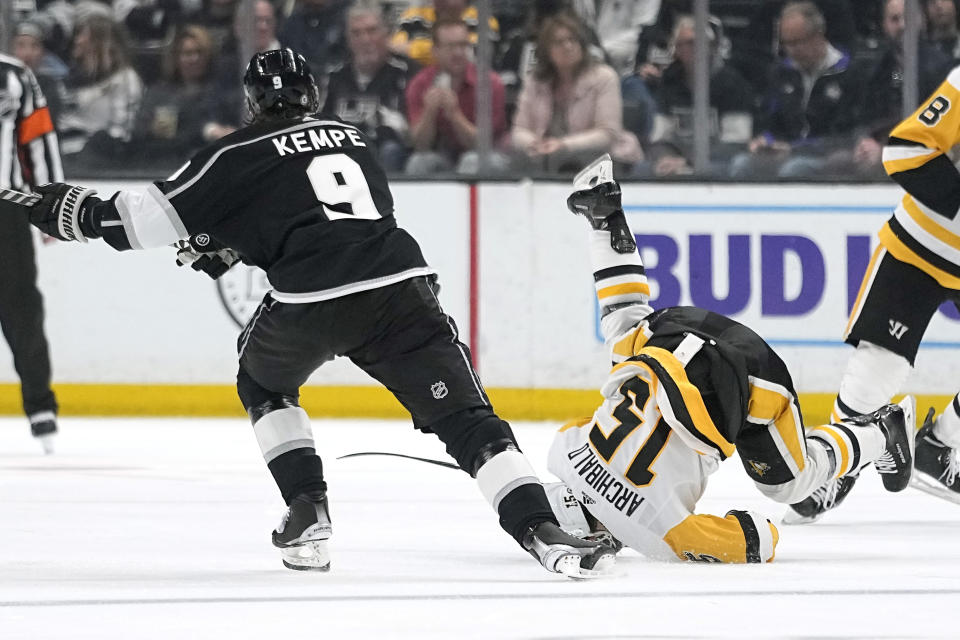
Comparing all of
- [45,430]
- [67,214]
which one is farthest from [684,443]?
[45,430]

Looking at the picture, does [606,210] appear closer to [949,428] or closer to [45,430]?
[949,428]

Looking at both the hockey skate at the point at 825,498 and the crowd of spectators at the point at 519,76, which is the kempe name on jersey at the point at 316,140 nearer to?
the hockey skate at the point at 825,498

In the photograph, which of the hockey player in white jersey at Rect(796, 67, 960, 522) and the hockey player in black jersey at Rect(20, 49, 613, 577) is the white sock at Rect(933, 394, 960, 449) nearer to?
the hockey player in white jersey at Rect(796, 67, 960, 522)

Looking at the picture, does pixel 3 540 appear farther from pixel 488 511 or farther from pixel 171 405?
pixel 171 405

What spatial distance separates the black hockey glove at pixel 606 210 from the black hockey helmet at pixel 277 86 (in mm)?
646

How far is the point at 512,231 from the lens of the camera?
254 inches

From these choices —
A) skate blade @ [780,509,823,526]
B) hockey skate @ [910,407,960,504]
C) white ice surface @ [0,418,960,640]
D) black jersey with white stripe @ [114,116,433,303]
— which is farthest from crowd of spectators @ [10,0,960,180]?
black jersey with white stripe @ [114,116,433,303]

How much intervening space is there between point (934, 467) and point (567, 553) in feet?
4.88

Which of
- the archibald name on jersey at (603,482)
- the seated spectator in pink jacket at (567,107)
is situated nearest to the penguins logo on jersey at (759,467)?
the archibald name on jersey at (603,482)

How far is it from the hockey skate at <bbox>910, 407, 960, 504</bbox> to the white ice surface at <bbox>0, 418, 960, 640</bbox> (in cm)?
8

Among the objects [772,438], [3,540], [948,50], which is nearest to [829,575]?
[772,438]

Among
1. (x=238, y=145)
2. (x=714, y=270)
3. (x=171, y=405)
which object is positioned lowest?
(x=171, y=405)

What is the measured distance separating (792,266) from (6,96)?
2996 mm

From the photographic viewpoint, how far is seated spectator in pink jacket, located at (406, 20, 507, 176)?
6.62 meters
